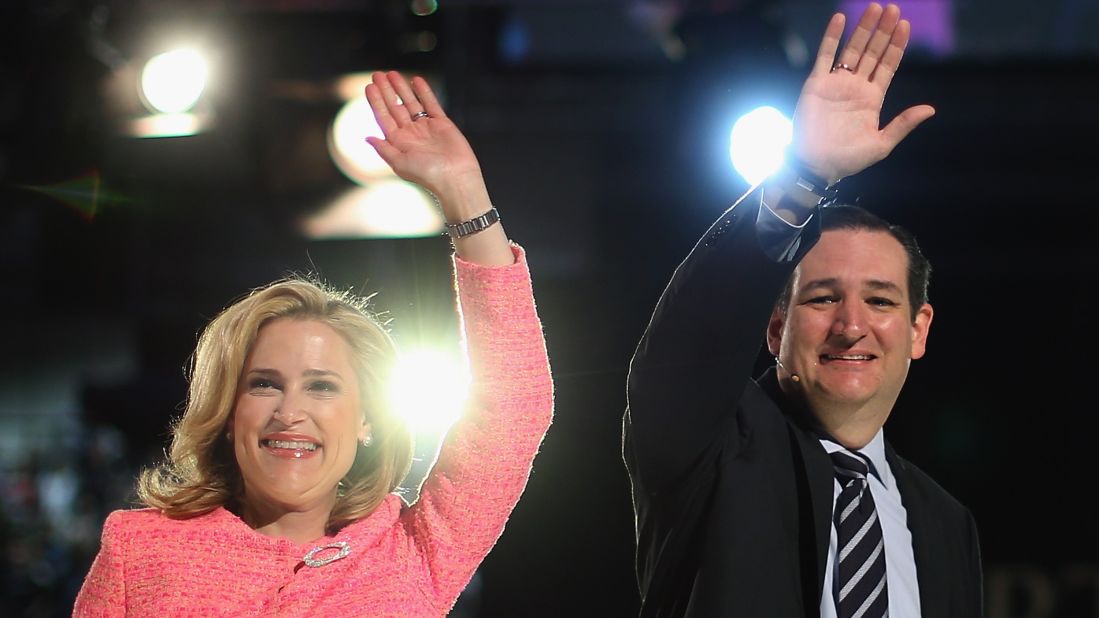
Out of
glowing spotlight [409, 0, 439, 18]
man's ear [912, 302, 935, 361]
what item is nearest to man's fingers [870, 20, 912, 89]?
man's ear [912, 302, 935, 361]

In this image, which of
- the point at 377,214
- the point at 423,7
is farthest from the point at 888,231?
the point at 377,214

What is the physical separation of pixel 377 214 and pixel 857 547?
2.79 m

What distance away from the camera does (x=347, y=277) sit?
411cm

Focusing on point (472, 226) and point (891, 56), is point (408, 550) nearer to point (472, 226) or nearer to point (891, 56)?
point (472, 226)

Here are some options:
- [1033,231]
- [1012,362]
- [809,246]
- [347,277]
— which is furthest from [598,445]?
[1033,231]

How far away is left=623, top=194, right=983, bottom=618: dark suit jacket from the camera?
1.57 m

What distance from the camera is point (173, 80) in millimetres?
4199

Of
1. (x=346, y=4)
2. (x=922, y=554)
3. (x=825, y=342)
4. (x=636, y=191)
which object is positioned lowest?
(x=922, y=554)

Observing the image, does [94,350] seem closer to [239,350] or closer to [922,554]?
[239,350]

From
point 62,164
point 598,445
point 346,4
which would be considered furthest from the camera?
point 62,164

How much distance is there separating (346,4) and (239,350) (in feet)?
7.75

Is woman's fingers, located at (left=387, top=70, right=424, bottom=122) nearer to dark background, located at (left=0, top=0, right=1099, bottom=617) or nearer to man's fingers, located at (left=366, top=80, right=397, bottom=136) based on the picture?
man's fingers, located at (left=366, top=80, right=397, bottom=136)

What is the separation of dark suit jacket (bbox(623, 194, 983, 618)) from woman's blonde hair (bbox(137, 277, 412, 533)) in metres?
0.44

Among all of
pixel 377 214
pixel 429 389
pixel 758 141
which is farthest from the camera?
pixel 377 214
